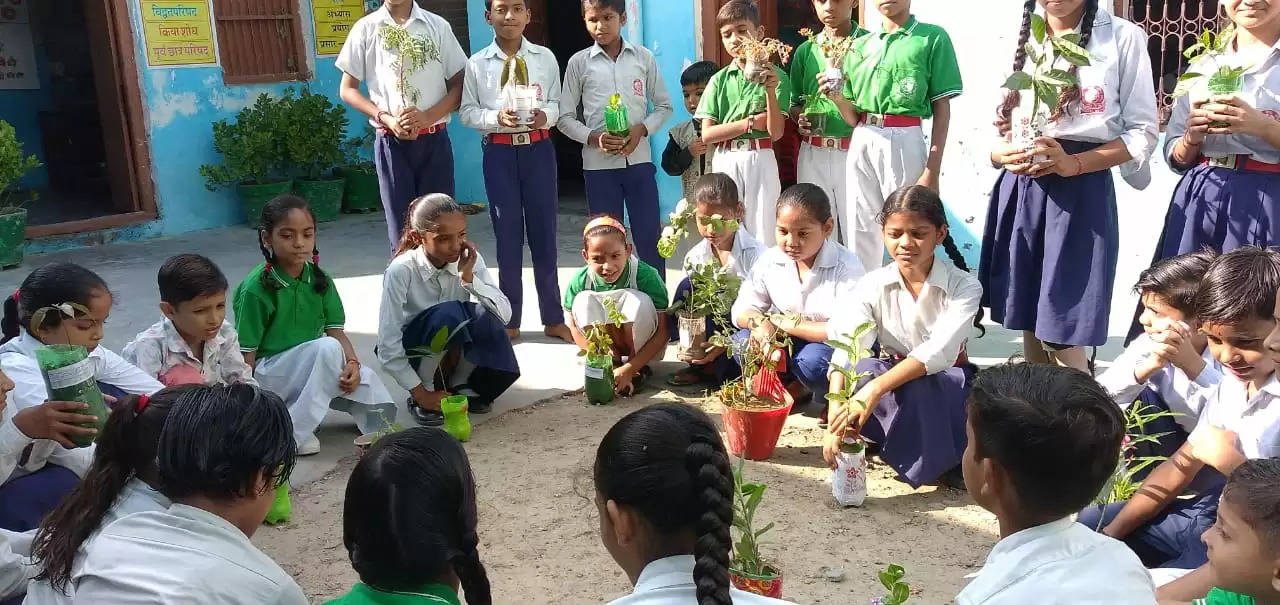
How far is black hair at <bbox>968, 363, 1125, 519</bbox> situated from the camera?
174cm

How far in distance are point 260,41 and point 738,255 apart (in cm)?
593

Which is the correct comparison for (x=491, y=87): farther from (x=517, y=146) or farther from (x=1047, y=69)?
(x=1047, y=69)

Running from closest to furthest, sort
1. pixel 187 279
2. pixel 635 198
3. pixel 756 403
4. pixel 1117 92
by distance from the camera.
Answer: pixel 187 279, pixel 1117 92, pixel 756 403, pixel 635 198

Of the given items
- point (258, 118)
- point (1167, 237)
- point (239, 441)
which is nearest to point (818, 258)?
point (1167, 237)

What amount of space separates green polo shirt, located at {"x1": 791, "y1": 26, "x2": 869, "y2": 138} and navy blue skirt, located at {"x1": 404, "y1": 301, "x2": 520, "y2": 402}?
183cm

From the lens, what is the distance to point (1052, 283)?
3615mm

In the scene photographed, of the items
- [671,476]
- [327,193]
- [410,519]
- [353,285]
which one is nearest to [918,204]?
[671,476]

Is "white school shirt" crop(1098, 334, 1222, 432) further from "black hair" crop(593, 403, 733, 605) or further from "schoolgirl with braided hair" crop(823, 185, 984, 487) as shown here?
"black hair" crop(593, 403, 733, 605)

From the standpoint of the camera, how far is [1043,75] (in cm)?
342

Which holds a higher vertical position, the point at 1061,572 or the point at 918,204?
the point at 918,204

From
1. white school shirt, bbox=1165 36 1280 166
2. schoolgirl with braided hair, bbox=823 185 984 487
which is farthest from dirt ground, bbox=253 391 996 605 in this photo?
white school shirt, bbox=1165 36 1280 166

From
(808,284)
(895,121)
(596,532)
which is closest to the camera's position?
(596,532)

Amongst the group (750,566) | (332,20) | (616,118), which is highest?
(332,20)

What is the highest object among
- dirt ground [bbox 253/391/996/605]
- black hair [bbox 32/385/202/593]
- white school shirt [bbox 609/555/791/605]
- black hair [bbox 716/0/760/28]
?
black hair [bbox 716/0/760/28]
